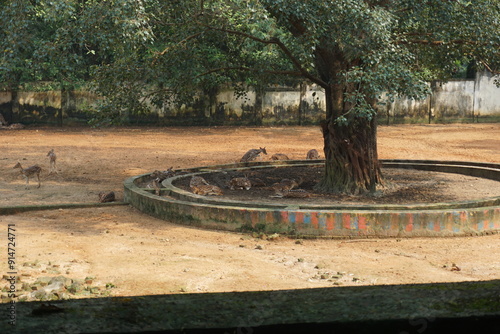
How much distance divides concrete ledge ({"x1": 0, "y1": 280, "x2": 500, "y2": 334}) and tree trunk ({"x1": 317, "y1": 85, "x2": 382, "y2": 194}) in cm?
950

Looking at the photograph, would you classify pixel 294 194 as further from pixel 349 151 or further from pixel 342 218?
pixel 342 218

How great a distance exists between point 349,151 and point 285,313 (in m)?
9.81

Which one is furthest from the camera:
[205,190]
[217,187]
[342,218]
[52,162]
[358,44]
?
[52,162]

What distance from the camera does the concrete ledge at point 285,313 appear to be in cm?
192

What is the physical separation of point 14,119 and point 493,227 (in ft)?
67.8

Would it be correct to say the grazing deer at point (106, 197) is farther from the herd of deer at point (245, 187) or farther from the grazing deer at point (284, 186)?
the grazing deer at point (284, 186)

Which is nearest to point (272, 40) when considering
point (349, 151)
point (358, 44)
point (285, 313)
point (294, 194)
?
point (358, 44)

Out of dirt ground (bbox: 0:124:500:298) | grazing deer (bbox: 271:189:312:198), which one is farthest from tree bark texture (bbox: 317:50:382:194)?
dirt ground (bbox: 0:124:500:298)

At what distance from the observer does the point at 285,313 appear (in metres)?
2.04

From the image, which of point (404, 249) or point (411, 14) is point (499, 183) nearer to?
point (411, 14)

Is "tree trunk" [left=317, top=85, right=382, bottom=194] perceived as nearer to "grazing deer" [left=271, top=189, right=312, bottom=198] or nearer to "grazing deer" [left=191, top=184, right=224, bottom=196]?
"grazing deer" [left=271, top=189, right=312, bottom=198]

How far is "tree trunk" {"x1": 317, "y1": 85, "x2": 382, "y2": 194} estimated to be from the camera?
1167cm

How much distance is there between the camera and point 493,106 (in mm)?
27781

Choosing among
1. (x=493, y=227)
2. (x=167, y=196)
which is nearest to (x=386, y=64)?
(x=493, y=227)
